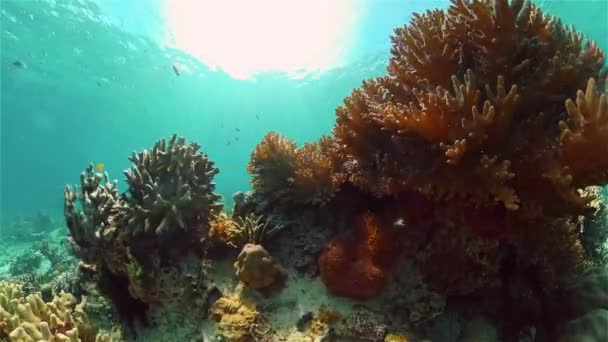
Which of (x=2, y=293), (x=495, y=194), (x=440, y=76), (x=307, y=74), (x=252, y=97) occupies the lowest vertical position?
(x=2, y=293)

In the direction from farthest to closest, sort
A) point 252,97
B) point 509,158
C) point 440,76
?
1. point 252,97
2. point 440,76
3. point 509,158

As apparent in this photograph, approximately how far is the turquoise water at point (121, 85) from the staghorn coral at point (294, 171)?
6432 mm

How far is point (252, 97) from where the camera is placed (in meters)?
62.2

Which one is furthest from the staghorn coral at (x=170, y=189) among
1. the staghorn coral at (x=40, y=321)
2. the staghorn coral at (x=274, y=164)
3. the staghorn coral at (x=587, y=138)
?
the staghorn coral at (x=587, y=138)

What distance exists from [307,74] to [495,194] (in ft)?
153

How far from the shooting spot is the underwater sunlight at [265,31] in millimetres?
29422

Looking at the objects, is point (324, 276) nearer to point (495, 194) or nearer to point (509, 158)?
point (495, 194)

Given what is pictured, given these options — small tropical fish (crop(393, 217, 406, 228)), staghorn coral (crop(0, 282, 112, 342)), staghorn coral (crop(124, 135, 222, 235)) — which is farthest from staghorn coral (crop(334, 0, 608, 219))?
staghorn coral (crop(0, 282, 112, 342))

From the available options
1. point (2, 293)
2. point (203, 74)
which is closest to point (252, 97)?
point (203, 74)

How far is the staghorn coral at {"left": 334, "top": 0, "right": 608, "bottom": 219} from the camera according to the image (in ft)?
9.37

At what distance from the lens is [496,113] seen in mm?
2898

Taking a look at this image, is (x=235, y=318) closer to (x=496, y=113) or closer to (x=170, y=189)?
(x=170, y=189)

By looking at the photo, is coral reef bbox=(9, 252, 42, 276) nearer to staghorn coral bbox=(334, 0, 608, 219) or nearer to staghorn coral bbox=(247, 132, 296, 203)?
staghorn coral bbox=(247, 132, 296, 203)

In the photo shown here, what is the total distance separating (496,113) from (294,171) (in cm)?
213
